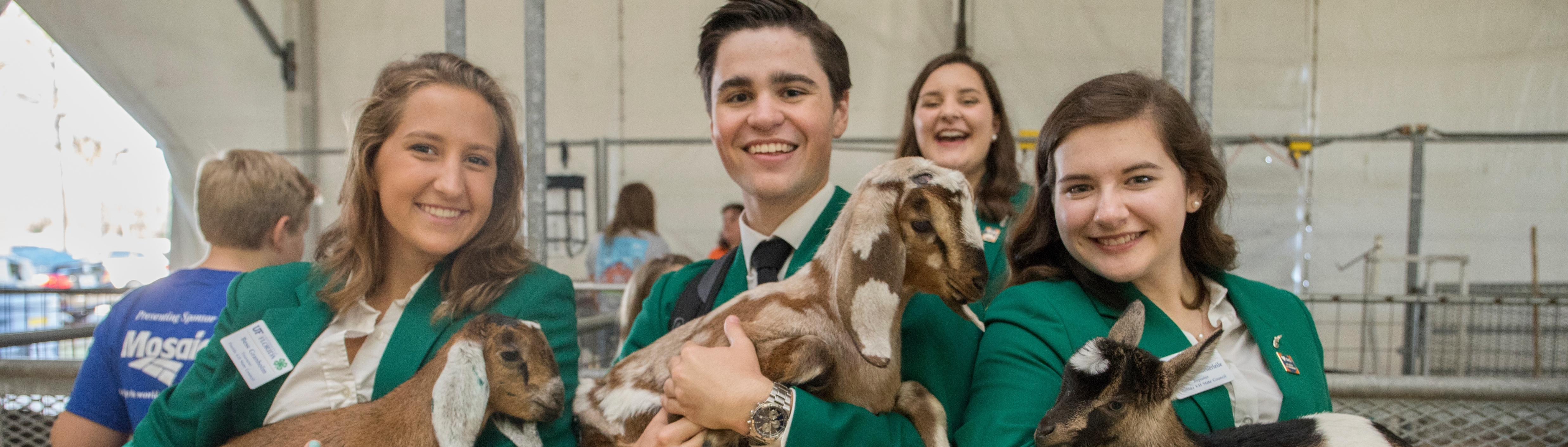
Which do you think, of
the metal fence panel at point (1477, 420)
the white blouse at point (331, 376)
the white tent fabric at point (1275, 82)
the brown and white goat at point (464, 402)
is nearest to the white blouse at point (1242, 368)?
the metal fence panel at point (1477, 420)

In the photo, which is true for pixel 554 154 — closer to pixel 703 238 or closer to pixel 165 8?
pixel 703 238

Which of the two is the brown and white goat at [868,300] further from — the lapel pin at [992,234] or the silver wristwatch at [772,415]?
the lapel pin at [992,234]

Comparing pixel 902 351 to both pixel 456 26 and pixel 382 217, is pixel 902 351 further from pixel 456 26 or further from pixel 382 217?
pixel 456 26

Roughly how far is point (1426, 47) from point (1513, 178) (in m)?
1.66

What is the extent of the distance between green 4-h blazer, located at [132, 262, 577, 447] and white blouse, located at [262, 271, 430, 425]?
24 millimetres

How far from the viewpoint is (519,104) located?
76.6 inches

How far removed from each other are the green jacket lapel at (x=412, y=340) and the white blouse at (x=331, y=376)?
24mm

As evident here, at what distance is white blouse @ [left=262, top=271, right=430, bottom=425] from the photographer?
1.68m

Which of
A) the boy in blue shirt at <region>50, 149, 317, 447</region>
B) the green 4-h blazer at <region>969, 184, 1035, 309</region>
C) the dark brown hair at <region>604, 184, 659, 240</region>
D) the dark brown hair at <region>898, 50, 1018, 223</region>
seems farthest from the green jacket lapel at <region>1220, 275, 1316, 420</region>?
the dark brown hair at <region>604, 184, 659, 240</region>

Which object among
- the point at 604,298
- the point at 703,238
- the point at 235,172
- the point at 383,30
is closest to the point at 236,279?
the point at 235,172

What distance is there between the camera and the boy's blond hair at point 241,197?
7.07 feet

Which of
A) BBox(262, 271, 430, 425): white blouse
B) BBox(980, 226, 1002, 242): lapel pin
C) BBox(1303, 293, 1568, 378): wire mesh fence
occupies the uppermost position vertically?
BBox(980, 226, 1002, 242): lapel pin

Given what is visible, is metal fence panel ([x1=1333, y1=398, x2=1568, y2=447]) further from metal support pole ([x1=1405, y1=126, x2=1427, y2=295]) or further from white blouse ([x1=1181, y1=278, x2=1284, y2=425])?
metal support pole ([x1=1405, y1=126, x2=1427, y2=295])

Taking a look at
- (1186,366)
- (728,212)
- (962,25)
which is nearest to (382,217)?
(1186,366)
